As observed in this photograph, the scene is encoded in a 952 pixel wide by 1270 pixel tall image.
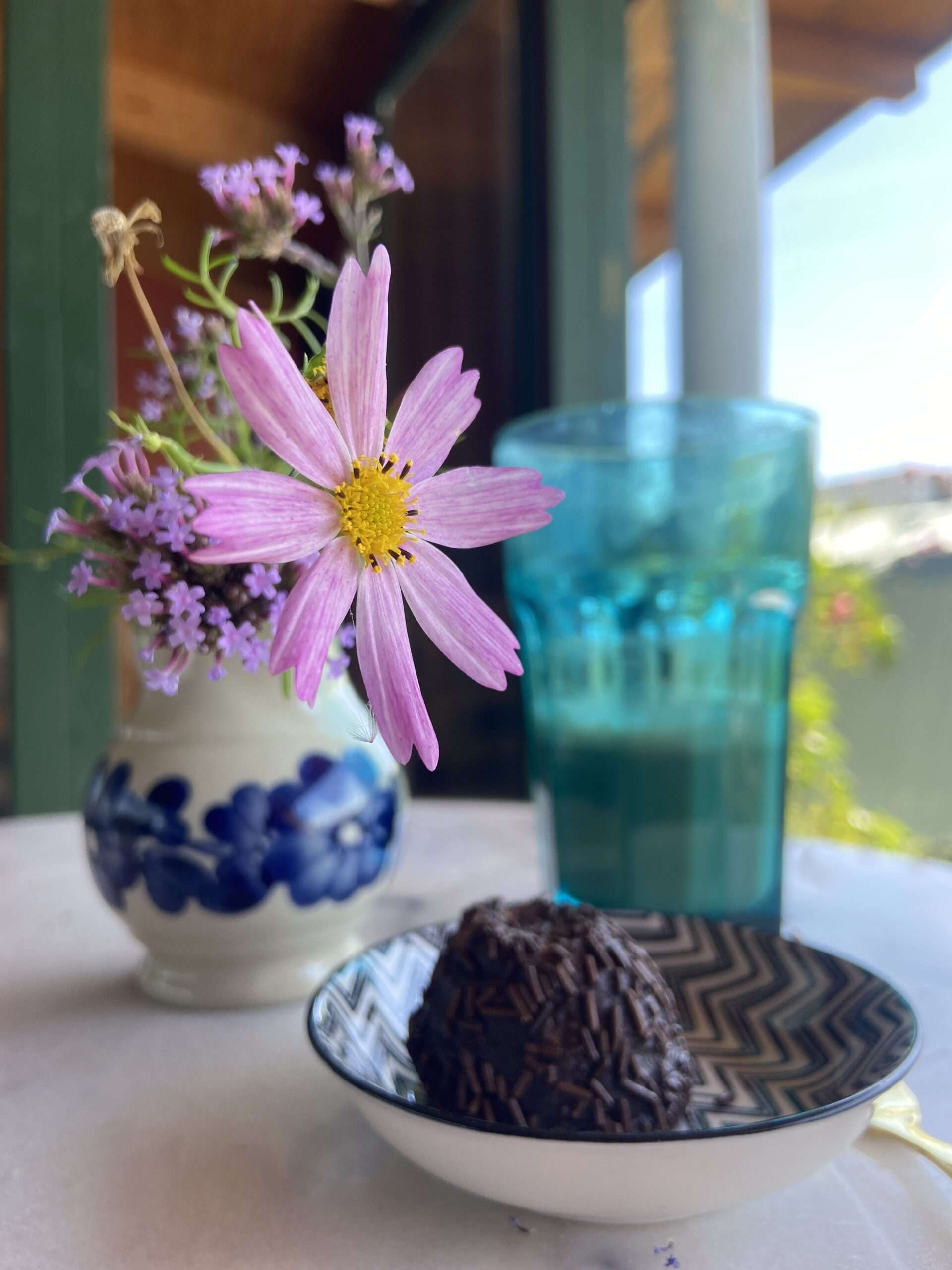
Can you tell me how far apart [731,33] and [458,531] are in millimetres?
1351

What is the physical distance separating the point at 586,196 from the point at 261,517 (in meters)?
1.72

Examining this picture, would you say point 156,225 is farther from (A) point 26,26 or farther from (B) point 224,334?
(A) point 26,26

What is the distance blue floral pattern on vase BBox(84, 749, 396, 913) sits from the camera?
1.80ft

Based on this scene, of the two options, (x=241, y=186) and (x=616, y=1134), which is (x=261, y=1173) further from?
(x=241, y=186)

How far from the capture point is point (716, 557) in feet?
2.27

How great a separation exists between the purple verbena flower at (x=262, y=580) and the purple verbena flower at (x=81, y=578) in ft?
0.22

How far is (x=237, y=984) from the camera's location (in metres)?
0.58

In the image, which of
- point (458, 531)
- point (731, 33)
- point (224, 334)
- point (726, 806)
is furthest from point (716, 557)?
point (731, 33)

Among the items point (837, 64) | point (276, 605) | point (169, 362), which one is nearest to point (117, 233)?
point (169, 362)

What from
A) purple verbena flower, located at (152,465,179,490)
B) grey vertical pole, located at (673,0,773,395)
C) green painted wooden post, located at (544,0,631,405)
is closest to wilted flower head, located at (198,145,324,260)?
purple verbena flower, located at (152,465,179,490)

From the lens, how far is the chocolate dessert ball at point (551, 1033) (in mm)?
382

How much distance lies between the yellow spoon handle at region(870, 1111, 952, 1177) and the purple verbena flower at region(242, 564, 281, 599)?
13.1 inches

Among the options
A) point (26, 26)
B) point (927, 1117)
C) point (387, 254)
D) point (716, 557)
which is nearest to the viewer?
point (387, 254)

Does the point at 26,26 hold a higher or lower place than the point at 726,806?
higher
